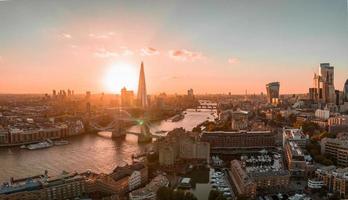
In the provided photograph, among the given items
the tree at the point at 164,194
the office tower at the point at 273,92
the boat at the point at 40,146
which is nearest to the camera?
the tree at the point at 164,194

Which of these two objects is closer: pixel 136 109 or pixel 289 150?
pixel 289 150

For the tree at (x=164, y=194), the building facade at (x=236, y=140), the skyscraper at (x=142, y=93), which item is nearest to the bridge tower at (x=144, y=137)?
Answer: the building facade at (x=236, y=140)

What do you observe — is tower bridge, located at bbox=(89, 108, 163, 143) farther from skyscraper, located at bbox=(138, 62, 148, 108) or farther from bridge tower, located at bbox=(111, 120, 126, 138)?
skyscraper, located at bbox=(138, 62, 148, 108)

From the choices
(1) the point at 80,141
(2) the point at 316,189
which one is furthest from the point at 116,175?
(1) the point at 80,141

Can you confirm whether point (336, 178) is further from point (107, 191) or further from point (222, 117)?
point (222, 117)

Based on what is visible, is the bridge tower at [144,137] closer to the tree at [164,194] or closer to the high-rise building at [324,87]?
the tree at [164,194]

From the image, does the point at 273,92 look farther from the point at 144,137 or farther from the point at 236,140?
the point at 236,140
